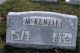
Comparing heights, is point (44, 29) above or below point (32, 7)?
below

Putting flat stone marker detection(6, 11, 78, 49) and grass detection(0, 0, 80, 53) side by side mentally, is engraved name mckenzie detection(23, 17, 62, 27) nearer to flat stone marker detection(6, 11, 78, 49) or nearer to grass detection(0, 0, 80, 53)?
flat stone marker detection(6, 11, 78, 49)

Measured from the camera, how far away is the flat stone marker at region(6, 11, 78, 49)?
6.02 meters

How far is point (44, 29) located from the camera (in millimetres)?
6047

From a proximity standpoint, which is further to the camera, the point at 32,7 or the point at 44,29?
the point at 32,7

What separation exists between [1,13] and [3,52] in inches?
54.4

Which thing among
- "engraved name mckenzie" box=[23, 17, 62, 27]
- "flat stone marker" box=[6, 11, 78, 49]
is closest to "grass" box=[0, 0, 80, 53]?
"flat stone marker" box=[6, 11, 78, 49]

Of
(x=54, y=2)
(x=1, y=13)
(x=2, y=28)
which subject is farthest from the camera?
(x=54, y=2)

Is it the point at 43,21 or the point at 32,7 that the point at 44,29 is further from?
the point at 32,7

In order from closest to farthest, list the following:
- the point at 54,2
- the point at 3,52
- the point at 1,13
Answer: the point at 3,52, the point at 1,13, the point at 54,2

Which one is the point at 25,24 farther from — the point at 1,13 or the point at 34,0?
the point at 34,0

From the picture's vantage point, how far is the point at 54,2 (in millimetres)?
7617

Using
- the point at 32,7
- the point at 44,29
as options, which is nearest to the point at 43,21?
the point at 44,29

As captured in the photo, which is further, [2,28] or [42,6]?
[42,6]

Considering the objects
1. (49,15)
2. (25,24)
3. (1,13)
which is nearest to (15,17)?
(25,24)
